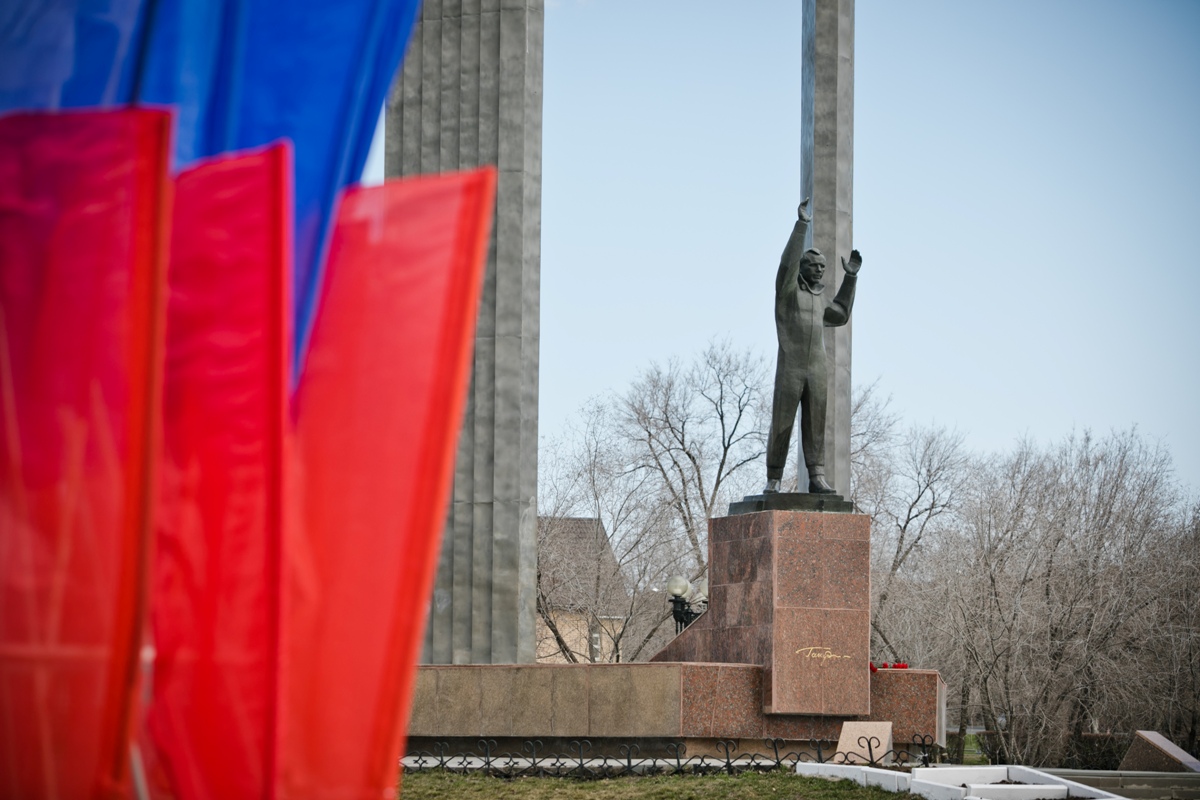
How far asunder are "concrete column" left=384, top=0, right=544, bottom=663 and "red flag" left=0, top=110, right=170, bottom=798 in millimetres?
14402

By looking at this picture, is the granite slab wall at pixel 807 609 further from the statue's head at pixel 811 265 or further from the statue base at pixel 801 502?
the statue's head at pixel 811 265

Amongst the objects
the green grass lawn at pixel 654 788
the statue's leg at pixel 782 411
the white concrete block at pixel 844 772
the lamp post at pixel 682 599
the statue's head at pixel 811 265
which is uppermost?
the statue's head at pixel 811 265

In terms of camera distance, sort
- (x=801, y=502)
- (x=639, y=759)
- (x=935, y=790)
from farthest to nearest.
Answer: (x=801, y=502), (x=639, y=759), (x=935, y=790)

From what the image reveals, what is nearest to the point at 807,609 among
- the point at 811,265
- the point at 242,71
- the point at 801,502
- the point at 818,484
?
the point at 801,502

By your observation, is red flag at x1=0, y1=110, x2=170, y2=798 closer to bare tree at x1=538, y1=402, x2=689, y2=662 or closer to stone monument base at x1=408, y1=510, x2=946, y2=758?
stone monument base at x1=408, y1=510, x2=946, y2=758

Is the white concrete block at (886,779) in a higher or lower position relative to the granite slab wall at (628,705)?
→ lower

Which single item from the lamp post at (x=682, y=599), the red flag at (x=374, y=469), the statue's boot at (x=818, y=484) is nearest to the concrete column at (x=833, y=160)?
the lamp post at (x=682, y=599)

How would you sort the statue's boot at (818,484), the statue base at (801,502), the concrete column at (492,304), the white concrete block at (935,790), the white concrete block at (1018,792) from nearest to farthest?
the white concrete block at (935,790)
the white concrete block at (1018,792)
the statue base at (801,502)
the statue's boot at (818,484)
the concrete column at (492,304)

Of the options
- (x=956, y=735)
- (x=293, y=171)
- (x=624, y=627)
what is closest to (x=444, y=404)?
(x=293, y=171)

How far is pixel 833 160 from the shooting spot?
69.3 ft
